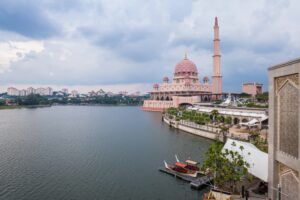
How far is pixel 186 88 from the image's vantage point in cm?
8562

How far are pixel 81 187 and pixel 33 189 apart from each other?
3.25 meters

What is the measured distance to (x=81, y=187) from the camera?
710 inches

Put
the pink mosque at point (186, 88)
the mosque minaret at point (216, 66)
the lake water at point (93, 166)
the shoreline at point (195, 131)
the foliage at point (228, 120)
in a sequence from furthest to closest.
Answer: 1. the pink mosque at point (186, 88)
2. the mosque minaret at point (216, 66)
3. the foliage at point (228, 120)
4. the shoreline at point (195, 131)
5. the lake water at point (93, 166)

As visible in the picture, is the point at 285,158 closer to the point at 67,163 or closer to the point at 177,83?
the point at 67,163

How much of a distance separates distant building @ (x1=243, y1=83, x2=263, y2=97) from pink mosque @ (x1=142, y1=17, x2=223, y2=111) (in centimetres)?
1498

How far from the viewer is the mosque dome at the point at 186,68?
88750 millimetres

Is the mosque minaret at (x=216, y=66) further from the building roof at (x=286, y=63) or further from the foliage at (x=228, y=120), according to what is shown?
the building roof at (x=286, y=63)

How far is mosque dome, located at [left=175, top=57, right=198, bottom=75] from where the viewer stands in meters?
88.8

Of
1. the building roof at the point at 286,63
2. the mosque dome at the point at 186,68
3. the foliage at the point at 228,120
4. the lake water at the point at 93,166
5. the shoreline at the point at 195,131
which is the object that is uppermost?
the mosque dome at the point at 186,68

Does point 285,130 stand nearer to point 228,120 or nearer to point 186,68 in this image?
point 228,120

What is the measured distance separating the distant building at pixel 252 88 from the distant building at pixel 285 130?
8648cm

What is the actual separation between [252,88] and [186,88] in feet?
89.7

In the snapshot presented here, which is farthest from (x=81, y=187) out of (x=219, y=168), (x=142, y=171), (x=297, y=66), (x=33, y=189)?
(x=297, y=66)

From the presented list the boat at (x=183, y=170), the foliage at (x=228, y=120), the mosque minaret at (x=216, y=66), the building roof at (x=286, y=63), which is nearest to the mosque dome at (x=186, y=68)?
the mosque minaret at (x=216, y=66)
